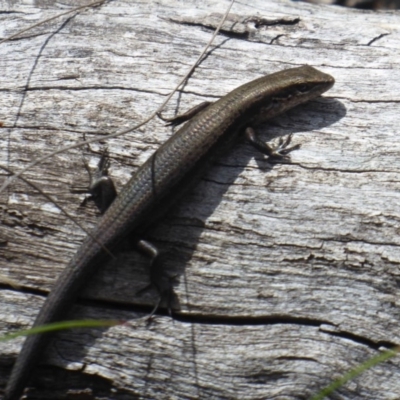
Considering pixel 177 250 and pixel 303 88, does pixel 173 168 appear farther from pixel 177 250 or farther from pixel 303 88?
pixel 303 88

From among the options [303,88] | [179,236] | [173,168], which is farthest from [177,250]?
[303,88]

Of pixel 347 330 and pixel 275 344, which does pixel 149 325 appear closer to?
pixel 275 344

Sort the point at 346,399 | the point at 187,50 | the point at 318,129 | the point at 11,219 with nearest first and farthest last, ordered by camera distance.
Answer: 1. the point at 346,399
2. the point at 11,219
3. the point at 318,129
4. the point at 187,50

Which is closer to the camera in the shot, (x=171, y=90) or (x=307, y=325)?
→ (x=307, y=325)

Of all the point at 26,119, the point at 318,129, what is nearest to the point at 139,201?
the point at 26,119

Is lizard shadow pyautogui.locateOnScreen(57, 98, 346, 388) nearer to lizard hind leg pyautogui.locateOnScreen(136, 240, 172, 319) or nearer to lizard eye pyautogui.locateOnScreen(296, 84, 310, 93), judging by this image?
lizard hind leg pyautogui.locateOnScreen(136, 240, 172, 319)

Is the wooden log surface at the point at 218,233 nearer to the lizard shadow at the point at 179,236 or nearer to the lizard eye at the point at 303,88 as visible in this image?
the lizard shadow at the point at 179,236

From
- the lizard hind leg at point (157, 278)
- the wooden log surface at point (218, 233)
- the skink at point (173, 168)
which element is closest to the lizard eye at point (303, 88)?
the skink at point (173, 168)
